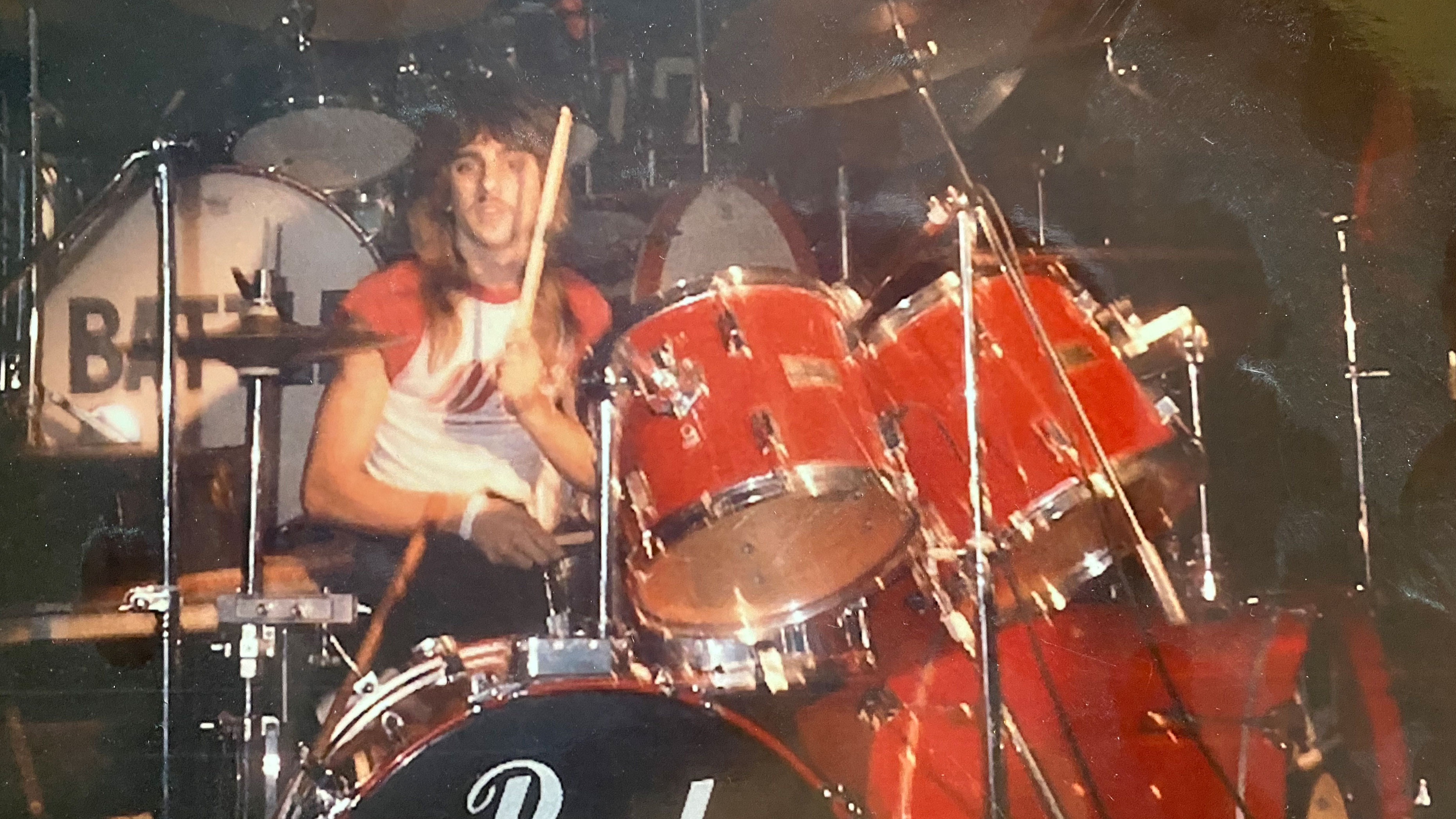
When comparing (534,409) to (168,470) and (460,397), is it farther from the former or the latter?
(168,470)

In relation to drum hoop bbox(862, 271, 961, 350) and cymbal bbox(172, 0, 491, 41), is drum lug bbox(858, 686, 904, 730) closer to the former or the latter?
drum hoop bbox(862, 271, 961, 350)

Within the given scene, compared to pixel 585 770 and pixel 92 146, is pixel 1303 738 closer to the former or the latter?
pixel 585 770

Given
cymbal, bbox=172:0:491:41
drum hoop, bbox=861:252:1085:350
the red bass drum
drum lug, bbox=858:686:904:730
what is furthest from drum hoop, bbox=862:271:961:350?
cymbal, bbox=172:0:491:41

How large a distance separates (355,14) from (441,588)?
2.36ft

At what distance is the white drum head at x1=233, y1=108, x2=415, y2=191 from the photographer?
133cm

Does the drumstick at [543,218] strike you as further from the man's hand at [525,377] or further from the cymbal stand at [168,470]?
the cymbal stand at [168,470]

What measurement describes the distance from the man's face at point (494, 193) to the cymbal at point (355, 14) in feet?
0.52

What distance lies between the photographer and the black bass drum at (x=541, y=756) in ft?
4.01

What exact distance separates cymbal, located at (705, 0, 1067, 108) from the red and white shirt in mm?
340

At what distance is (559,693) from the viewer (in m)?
1.23

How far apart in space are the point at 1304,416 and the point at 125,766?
1547 mm

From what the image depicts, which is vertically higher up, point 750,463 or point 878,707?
point 750,463

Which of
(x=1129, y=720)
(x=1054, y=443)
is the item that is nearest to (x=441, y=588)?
(x=1054, y=443)

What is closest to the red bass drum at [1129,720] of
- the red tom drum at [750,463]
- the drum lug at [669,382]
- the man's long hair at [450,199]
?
the red tom drum at [750,463]
